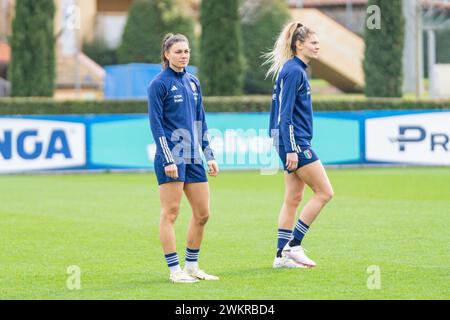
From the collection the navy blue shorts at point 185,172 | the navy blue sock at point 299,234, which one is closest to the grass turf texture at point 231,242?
the navy blue sock at point 299,234

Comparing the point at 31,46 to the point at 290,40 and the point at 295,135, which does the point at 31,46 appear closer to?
the point at 290,40

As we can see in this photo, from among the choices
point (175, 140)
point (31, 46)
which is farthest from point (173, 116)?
point (31, 46)

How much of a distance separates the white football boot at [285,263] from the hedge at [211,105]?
51.8 feet

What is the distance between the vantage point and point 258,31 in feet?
140

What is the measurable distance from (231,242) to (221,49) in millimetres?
17842

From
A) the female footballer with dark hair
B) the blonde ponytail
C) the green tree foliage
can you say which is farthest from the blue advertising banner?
the green tree foliage

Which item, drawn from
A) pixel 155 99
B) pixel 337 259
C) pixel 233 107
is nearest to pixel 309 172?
pixel 337 259

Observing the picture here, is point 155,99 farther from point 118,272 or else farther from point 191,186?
point 118,272

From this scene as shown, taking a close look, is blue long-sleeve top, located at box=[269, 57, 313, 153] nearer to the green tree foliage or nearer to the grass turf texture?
the grass turf texture

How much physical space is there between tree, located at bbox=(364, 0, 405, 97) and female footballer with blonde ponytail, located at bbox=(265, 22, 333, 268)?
63.2ft

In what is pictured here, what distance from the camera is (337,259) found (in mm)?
10953

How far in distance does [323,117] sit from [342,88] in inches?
929

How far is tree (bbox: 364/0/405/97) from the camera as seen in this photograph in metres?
29.4

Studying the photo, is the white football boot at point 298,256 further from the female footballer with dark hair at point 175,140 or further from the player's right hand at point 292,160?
the female footballer with dark hair at point 175,140
